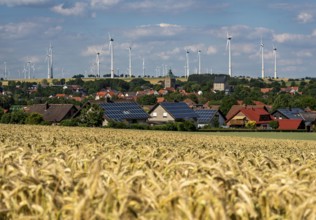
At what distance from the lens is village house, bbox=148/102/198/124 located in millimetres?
119306

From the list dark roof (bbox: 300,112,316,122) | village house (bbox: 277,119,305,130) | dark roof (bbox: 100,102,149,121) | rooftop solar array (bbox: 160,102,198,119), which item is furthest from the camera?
dark roof (bbox: 300,112,316,122)

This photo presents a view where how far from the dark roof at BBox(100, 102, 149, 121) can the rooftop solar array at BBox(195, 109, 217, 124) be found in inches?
516

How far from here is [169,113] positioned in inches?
4717

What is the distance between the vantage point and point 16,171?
22.9 feet

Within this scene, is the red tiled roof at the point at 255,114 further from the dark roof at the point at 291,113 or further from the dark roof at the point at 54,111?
the dark roof at the point at 54,111

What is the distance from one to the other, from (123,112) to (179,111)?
1779cm

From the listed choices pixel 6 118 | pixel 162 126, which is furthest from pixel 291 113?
pixel 6 118

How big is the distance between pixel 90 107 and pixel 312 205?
91.1 metres

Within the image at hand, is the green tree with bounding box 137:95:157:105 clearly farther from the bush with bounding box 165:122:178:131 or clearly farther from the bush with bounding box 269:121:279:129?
the bush with bounding box 165:122:178:131

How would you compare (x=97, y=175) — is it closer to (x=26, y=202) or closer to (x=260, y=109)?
(x=26, y=202)

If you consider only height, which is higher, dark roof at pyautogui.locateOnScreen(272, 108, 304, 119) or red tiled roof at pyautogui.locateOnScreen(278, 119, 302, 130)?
dark roof at pyautogui.locateOnScreen(272, 108, 304, 119)

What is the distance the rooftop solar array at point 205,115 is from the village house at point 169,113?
4.81 feet

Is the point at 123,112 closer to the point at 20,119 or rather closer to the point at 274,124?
the point at 20,119

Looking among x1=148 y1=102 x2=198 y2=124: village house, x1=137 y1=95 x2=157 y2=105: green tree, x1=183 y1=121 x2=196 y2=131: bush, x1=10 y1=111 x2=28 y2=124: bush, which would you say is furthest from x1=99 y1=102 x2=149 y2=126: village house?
x1=137 y1=95 x2=157 y2=105: green tree
